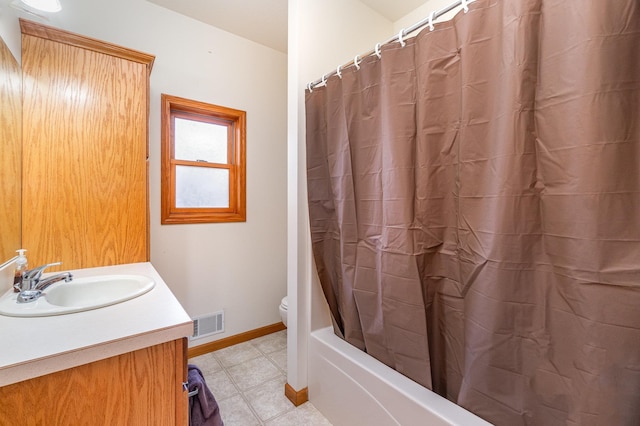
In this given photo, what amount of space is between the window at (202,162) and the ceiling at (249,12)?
64 centimetres

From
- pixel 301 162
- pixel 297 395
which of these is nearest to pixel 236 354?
pixel 297 395

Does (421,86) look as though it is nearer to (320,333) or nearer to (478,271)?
(478,271)

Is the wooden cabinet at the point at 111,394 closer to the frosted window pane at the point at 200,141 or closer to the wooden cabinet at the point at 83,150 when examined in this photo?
the wooden cabinet at the point at 83,150

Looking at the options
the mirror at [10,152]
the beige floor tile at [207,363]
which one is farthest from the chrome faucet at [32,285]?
the beige floor tile at [207,363]

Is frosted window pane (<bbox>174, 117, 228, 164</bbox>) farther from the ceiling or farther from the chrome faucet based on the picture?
the chrome faucet

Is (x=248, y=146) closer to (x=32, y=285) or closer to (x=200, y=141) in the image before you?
(x=200, y=141)

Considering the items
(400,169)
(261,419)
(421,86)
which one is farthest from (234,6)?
(261,419)

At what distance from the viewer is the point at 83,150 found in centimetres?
146

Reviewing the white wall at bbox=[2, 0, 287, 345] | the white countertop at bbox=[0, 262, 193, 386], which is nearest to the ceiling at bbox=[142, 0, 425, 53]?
the white wall at bbox=[2, 0, 287, 345]

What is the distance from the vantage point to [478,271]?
913mm

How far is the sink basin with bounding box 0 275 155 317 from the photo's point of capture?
37.9 inches

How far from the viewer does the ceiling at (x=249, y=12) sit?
1907 mm

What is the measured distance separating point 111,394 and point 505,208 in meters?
1.29

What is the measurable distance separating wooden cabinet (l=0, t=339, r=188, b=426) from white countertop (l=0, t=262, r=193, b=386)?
4 cm
